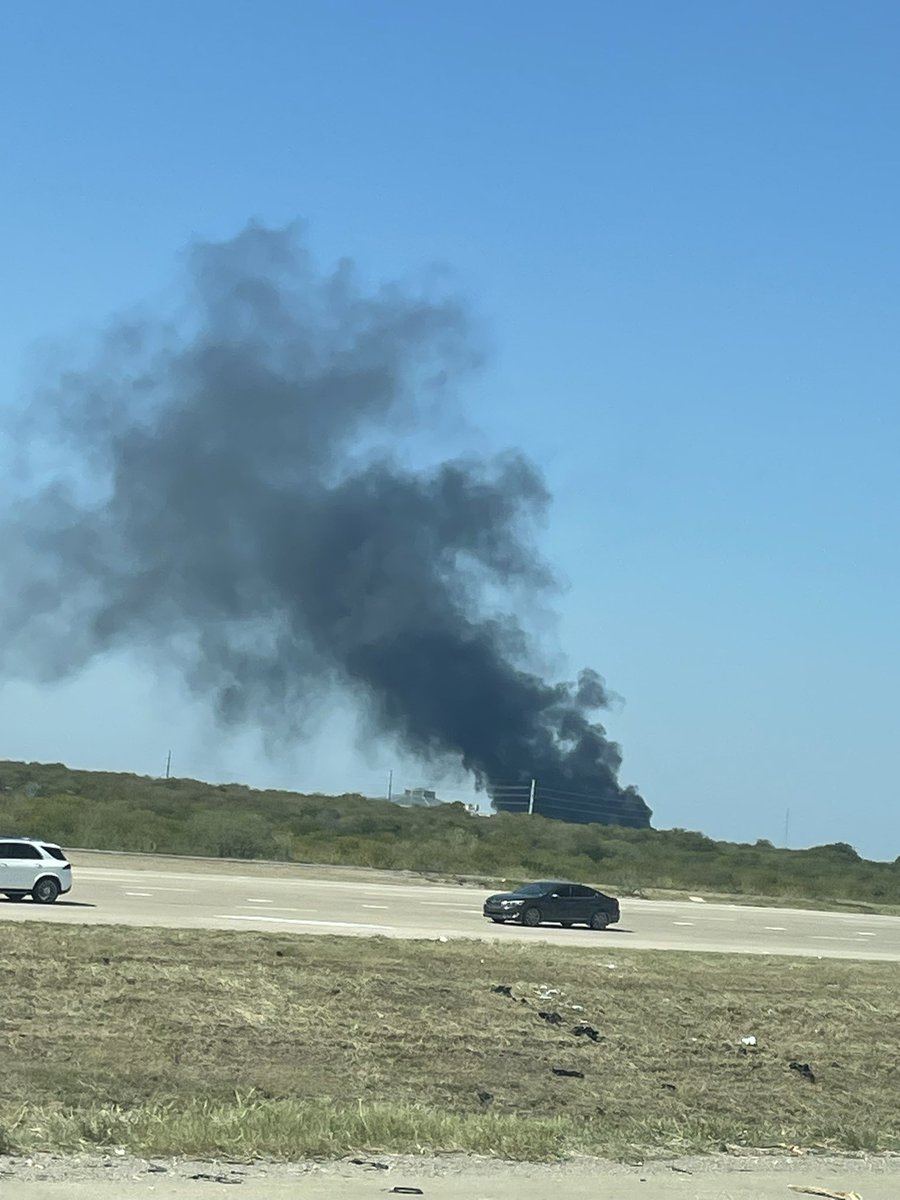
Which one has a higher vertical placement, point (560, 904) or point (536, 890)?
point (536, 890)

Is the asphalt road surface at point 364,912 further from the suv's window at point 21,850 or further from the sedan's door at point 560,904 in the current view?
the suv's window at point 21,850

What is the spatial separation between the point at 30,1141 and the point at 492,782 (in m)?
109

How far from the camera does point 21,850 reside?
35.3 meters

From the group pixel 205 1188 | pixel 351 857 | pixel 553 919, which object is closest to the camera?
pixel 205 1188

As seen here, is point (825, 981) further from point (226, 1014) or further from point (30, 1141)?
point (30, 1141)

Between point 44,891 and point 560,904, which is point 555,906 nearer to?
point 560,904

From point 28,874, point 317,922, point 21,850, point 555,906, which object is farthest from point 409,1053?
point 555,906

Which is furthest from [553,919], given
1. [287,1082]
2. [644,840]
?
[644,840]

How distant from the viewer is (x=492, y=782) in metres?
119

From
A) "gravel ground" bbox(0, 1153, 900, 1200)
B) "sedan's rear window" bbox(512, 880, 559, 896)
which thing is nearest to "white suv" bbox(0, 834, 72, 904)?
"sedan's rear window" bbox(512, 880, 559, 896)

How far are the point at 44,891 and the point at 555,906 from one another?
13058mm

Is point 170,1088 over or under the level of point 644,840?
under

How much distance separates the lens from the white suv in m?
35.0

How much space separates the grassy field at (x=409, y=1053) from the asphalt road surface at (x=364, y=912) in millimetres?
6766
